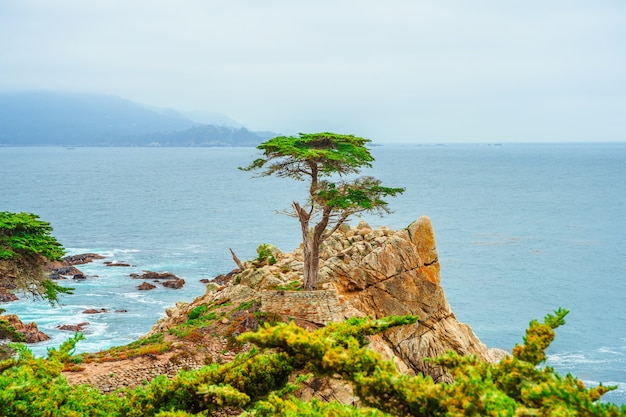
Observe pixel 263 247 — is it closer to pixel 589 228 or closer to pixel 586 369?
pixel 586 369

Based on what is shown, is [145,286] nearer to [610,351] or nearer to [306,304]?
[306,304]

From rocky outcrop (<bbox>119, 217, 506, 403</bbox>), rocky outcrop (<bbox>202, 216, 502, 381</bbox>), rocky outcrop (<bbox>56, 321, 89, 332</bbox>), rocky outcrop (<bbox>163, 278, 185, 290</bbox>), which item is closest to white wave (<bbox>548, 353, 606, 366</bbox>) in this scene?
rocky outcrop (<bbox>119, 217, 506, 403</bbox>)

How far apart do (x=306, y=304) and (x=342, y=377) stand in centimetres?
1352

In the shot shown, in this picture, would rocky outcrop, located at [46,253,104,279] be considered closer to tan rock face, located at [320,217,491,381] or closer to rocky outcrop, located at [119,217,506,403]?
rocky outcrop, located at [119,217,506,403]

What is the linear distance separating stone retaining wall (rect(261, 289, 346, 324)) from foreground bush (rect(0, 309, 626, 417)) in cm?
1015

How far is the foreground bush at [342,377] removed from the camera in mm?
9078

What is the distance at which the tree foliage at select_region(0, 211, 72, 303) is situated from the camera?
23812 mm

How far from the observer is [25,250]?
80.2ft

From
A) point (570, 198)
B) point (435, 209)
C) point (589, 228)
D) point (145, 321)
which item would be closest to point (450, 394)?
point (145, 321)

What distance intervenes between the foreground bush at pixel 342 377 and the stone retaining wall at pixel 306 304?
33.3ft

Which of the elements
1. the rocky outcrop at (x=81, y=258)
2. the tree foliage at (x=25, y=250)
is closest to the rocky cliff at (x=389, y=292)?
the tree foliage at (x=25, y=250)

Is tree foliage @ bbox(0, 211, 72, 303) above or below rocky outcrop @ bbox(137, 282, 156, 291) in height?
above

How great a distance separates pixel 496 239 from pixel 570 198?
46.5 meters

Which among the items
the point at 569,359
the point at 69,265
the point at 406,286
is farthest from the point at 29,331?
the point at 569,359
